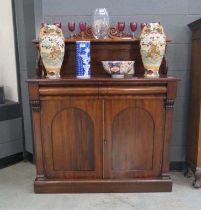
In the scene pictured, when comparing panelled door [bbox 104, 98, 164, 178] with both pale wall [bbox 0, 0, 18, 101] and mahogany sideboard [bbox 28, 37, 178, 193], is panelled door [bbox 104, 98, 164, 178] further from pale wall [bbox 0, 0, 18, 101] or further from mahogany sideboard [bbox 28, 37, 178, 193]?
pale wall [bbox 0, 0, 18, 101]

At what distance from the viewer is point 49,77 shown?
1938 mm

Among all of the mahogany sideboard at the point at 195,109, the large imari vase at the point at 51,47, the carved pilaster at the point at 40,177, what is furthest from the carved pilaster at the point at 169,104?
the carved pilaster at the point at 40,177

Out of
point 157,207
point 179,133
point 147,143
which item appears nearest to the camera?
point 157,207

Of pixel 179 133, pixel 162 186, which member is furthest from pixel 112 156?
pixel 179 133

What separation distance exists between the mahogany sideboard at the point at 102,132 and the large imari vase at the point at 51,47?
4.8 inches

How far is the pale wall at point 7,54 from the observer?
2467mm

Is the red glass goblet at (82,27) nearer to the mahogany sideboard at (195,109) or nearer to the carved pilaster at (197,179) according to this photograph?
the mahogany sideboard at (195,109)

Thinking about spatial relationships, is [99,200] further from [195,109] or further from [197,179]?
[195,109]

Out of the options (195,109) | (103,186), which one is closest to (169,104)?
(195,109)

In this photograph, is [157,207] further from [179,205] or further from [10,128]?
[10,128]

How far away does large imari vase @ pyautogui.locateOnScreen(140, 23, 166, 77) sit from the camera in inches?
74.7

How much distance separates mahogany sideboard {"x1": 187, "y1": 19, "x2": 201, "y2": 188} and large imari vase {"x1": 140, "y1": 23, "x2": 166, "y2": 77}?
0.35 meters

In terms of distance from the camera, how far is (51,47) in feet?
6.17

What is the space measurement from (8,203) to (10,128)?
2.64 feet
